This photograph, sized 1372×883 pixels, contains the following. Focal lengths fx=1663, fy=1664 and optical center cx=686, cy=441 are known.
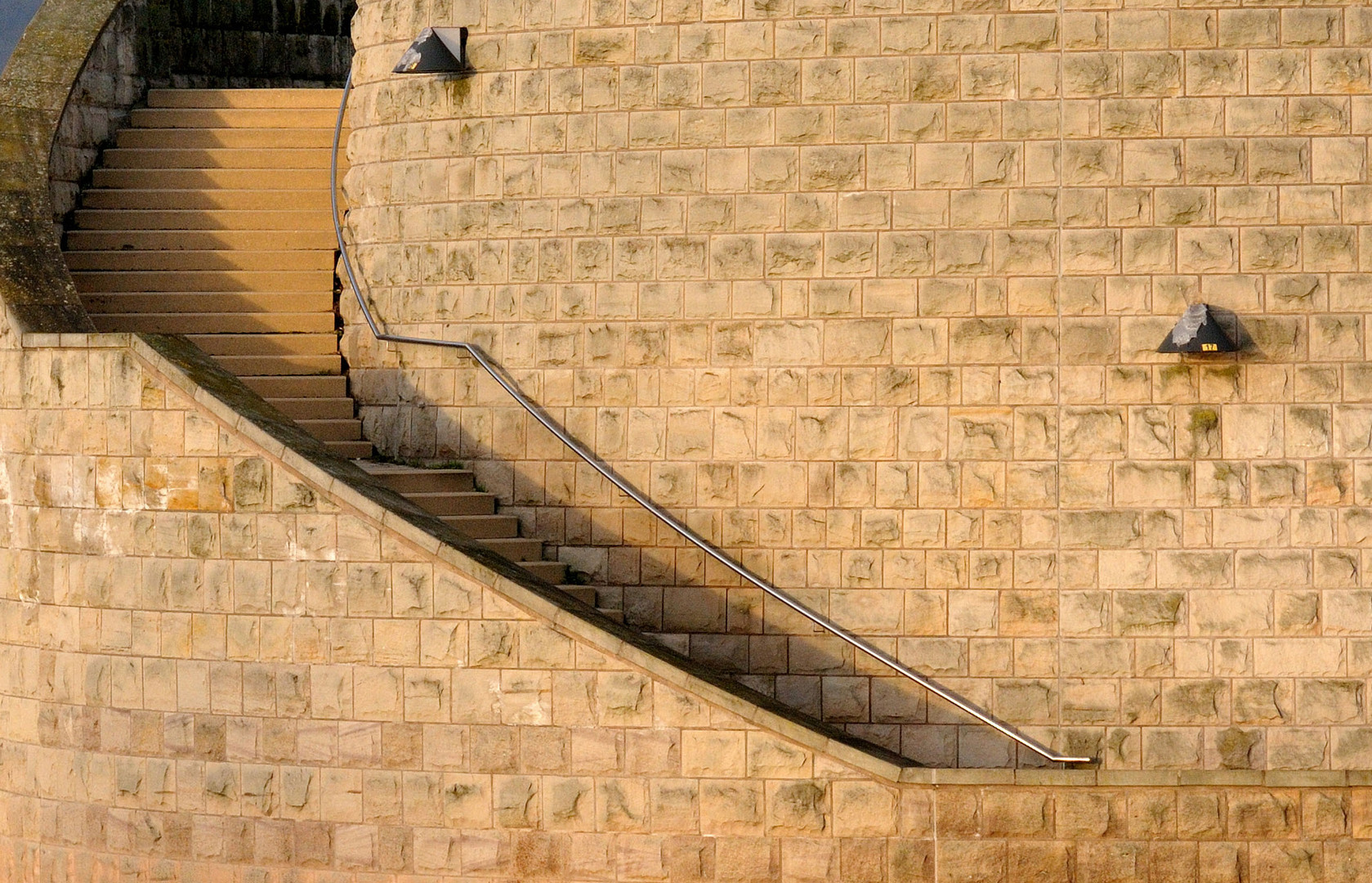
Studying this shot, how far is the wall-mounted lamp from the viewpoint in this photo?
31.3 ft

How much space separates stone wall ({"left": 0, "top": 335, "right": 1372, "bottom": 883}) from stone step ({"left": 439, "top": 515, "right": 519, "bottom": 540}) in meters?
1.30

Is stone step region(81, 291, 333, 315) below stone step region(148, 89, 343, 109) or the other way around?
below

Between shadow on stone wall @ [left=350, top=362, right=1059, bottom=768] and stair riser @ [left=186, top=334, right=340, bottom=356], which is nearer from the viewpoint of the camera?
shadow on stone wall @ [left=350, top=362, right=1059, bottom=768]

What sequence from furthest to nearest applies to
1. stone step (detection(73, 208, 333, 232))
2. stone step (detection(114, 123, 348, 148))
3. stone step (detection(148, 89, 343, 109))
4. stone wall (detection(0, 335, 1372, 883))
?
stone step (detection(148, 89, 343, 109)) → stone step (detection(114, 123, 348, 148)) → stone step (detection(73, 208, 333, 232)) → stone wall (detection(0, 335, 1372, 883))

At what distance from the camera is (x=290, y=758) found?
906cm

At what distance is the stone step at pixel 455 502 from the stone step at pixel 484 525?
5 centimetres

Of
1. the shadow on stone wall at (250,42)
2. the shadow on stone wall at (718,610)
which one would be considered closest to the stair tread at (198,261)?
the shadow on stone wall at (718,610)

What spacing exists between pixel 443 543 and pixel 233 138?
519cm

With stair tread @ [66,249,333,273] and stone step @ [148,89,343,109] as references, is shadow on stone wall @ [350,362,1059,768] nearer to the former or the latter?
stair tread @ [66,249,333,273]

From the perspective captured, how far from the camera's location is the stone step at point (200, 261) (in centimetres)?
1189

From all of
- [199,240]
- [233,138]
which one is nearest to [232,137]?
[233,138]

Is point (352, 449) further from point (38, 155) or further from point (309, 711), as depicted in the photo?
point (38, 155)

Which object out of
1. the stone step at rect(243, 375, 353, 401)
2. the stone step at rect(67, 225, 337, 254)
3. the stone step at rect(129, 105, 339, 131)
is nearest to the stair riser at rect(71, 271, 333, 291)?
the stone step at rect(67, 225, 337, 254)

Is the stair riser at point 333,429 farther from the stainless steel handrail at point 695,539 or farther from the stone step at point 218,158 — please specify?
the stone step at point 218,158
